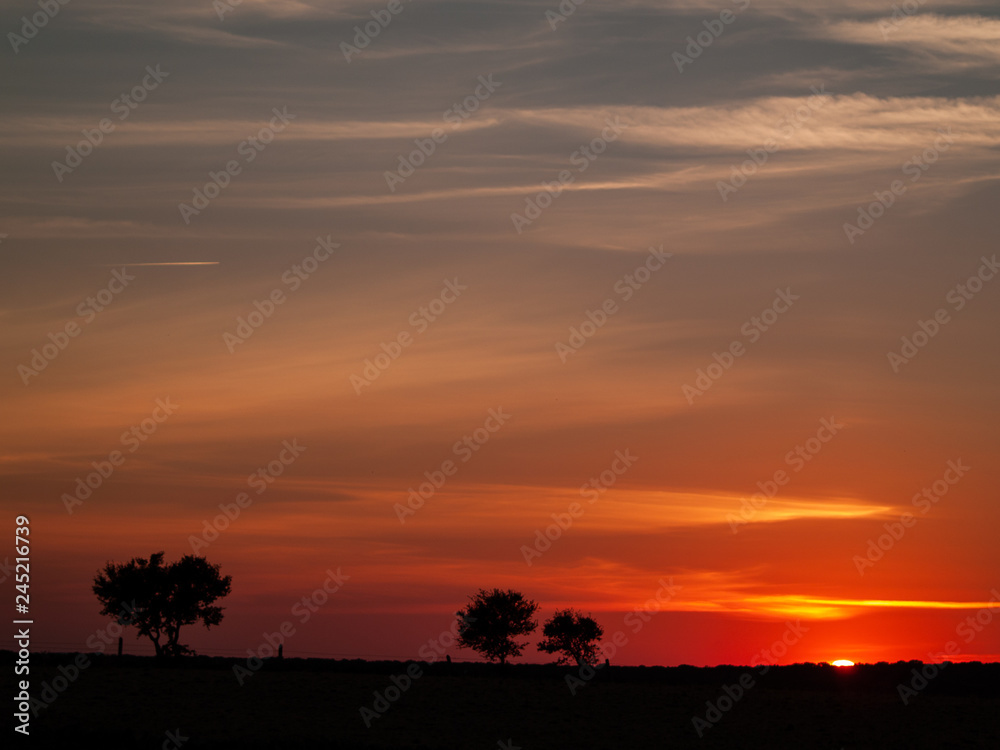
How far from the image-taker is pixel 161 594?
92188mm

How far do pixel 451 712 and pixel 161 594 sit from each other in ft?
119

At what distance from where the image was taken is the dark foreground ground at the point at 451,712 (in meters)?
57.9

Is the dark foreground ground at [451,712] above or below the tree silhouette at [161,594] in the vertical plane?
below

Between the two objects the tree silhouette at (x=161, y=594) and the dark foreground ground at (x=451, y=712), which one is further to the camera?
the tree silhouette at (x=161, y=594)

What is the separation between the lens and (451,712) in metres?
66.1

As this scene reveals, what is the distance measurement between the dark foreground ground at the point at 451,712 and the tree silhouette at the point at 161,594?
10863 millimetres

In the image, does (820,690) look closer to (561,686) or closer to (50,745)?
(561,686)

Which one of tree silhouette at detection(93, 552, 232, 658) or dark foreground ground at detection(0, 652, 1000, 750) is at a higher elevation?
tree silhouette at detection(93, 552, 232, 658)

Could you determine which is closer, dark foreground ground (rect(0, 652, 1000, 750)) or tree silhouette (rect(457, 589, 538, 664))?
dark foreground ground (rect(0, 652, 1000, 750))

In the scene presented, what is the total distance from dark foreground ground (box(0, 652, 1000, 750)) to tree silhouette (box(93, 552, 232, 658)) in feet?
35.6

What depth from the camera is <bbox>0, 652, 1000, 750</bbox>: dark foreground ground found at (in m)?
57.9

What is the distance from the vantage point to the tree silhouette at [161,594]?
9156 cm

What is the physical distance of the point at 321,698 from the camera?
219ft

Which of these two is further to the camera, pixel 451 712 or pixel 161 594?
pixel 161 594
